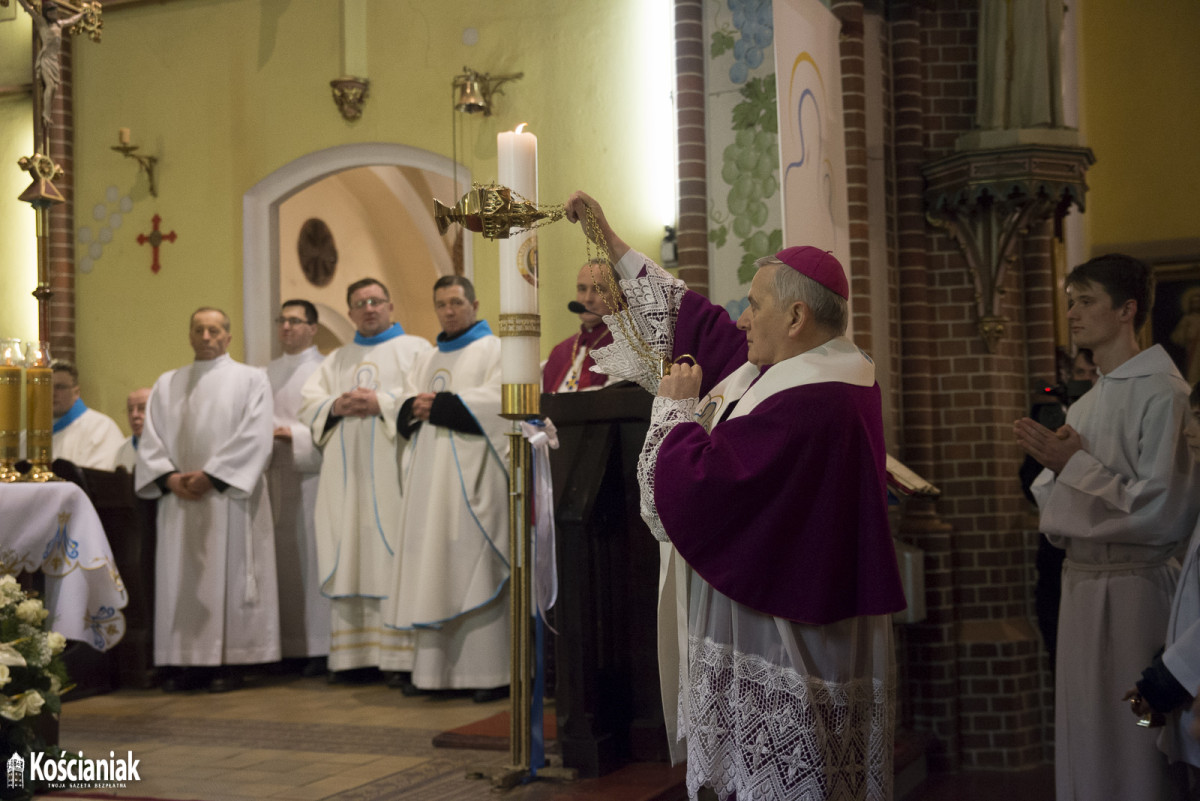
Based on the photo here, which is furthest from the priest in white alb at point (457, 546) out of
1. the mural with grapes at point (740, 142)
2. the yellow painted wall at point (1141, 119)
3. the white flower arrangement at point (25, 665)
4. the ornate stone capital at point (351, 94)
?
the yellow painted wall at point (1141, 119)


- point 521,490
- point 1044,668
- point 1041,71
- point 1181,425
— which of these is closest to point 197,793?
point 521,490

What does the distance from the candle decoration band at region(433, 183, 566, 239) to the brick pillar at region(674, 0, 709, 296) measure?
2.86m

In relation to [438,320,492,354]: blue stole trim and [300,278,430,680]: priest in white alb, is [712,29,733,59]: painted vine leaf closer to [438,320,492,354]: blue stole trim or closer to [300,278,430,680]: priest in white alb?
[438,320,492,354]: blue stole trim

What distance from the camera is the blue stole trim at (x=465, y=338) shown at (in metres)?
6.69

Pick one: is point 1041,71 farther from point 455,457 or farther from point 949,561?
point 455,457

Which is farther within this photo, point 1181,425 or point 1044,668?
point 1044,668

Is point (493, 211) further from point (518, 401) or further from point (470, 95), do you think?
point (470, 95)

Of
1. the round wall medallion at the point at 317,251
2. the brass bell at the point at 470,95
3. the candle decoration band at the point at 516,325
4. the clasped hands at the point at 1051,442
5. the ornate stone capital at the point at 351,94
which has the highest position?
the ornate stone capital at the point at 351,94

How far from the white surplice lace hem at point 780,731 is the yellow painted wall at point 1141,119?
6.01m

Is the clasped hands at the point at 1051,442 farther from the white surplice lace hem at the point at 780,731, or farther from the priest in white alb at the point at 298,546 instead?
the priest in white alb at the point at 298,546

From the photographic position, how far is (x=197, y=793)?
4.24 meters

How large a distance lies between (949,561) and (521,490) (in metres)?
3.10

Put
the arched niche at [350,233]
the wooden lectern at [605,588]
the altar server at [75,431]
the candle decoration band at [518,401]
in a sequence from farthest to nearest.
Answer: the arched niche at [350,233]
the altar server at [75,431]
the wooden lectern at [605,588]
the candle decoration band at [518,401]

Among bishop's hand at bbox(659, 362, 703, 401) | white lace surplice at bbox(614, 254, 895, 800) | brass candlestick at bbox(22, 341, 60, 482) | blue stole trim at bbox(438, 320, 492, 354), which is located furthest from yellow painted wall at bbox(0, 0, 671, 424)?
white lace surplice at bbox(614, 254, 895, 800)
